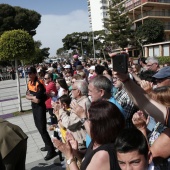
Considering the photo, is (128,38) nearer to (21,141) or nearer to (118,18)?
(118,18)

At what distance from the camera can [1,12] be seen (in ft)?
140

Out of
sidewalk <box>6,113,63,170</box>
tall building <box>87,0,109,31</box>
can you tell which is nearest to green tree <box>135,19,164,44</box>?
sidewalk <box>6,113,63,170</box>

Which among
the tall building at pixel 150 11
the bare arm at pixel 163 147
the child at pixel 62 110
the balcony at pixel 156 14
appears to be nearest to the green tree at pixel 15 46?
the child at pixel 62 110

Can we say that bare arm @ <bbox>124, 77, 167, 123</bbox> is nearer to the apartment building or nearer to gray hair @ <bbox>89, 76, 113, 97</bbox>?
gray hair @ <bbox>89, 76, 113, 97</bbox>

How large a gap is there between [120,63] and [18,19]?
146 ft

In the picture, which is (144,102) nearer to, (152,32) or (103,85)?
(103,85)

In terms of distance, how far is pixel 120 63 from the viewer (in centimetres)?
177

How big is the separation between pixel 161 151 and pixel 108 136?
42cm

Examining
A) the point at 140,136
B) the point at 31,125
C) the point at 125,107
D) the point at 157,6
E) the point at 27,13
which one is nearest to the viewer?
the point at 140,136

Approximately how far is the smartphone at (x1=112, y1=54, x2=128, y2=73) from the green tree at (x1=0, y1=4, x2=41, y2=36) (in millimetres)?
42006

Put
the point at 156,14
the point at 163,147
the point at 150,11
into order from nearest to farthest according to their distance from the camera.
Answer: the point at 163,147 < the point at 150,11 < the point at 156,14

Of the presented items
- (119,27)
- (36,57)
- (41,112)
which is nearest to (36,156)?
(41,112)

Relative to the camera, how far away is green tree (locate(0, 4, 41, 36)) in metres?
41.8

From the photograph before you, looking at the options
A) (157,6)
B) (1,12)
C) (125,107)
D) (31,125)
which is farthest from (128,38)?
(125,107)
